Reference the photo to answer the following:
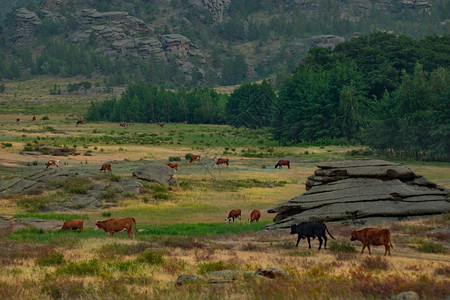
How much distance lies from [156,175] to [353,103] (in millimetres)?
52988

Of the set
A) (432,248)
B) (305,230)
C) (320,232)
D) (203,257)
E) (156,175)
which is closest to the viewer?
(203,257)

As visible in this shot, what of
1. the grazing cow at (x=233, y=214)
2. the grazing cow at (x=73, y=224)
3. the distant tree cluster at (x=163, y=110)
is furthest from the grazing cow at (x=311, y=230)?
the distant tree cluster at (x=163, y=110)

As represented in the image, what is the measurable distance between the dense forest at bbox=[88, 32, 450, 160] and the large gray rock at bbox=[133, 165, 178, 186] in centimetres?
3352

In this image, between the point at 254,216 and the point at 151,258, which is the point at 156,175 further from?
the point at 151,258

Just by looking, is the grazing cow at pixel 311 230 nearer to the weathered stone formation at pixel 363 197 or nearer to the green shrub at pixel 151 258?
the green shrub at pixel 151 258

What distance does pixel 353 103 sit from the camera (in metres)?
89.6

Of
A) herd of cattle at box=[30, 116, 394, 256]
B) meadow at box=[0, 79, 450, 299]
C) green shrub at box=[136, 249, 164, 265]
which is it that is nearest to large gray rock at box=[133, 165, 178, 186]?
meadow at box=[0, 79, 450, 299]

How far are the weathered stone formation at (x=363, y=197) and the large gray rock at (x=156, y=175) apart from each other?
18.0 metres

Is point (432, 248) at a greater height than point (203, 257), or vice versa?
point (432, 248)

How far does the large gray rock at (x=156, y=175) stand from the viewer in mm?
44469

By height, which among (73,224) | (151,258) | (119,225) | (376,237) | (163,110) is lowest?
(73,224)

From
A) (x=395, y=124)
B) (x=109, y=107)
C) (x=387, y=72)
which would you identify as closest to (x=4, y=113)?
(x=109, y=107)

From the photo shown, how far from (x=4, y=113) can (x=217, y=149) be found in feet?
331

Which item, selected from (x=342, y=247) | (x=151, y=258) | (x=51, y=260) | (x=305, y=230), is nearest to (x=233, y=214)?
(x=305, y=230)
